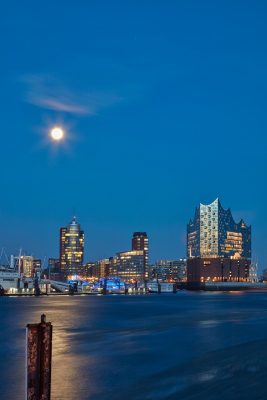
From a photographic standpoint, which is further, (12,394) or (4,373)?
(4,373)

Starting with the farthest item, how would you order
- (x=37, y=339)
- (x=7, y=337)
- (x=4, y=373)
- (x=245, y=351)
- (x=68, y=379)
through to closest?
(x=7, y=337) < (x=245, y=351) < (x=4, y=373) < (x=68, y=379) < (x=37, y=339)

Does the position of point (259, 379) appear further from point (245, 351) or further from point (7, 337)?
point (7, 337)

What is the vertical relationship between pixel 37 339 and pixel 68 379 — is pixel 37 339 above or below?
above

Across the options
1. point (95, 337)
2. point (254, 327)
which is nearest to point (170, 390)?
point (95, 337)

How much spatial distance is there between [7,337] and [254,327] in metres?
26.9

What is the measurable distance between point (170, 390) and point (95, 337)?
2769 centimetres

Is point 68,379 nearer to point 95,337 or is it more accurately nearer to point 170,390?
point 170,390

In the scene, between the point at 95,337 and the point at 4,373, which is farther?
the point at 95,337

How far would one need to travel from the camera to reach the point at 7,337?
52.5m

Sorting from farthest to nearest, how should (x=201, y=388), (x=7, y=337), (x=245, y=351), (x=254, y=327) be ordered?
(x=254, y=327) → (x=7, y=337) → (x=245, y=351) → (x=201, y=388)

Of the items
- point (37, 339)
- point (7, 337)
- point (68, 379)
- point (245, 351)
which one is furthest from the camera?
point (7, 337)

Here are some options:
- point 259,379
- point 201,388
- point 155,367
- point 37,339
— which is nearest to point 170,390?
point 201,388

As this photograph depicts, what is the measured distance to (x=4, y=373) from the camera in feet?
99.9

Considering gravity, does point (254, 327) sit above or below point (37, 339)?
below
